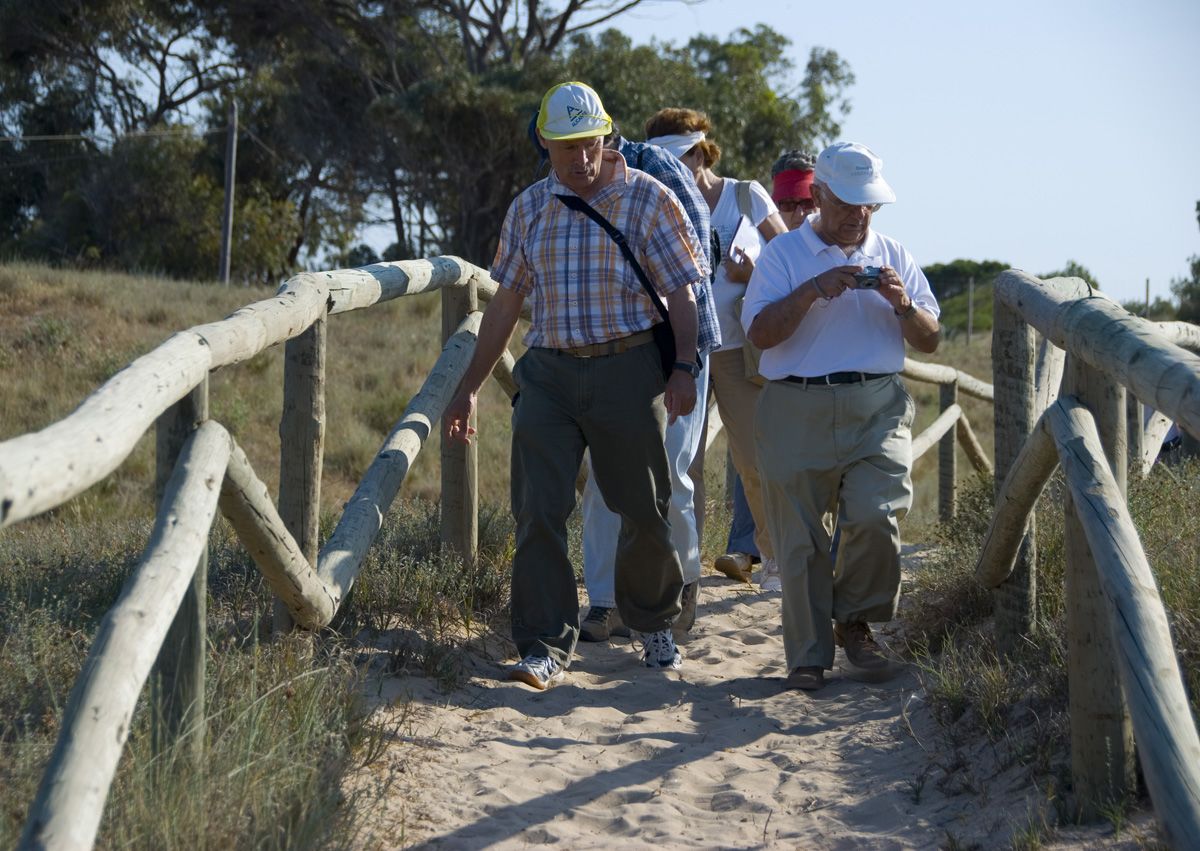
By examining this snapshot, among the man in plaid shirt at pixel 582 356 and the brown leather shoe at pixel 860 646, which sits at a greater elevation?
the man in plaid shirt at pixel 582 356

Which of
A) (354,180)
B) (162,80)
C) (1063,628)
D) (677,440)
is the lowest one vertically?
(1063,628)

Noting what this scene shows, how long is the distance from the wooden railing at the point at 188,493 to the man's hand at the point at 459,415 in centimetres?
5

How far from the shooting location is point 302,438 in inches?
158

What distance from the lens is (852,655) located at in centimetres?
489

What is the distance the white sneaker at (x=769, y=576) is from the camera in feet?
20.8

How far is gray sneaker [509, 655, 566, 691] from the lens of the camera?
15.3 ft

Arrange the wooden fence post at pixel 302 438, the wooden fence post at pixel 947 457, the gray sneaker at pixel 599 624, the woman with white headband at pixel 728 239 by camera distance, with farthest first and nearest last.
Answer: the wooden fence post at pixel 947 457, the woman with white headband at pixel 728 239, the gray sneaker at pixel 599 624, the wooden fence post at pixel 302 438

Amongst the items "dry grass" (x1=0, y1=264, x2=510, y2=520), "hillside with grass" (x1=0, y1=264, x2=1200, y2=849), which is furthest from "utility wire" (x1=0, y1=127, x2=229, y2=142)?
"hillside with grass" (x1=0, y1=264, x2=1200, y2=849)

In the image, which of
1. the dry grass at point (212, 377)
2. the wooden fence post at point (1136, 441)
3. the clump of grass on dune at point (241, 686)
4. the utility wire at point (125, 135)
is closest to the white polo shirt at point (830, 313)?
the wooden fence post at point (1136, 441)

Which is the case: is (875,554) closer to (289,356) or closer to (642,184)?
(642,184)

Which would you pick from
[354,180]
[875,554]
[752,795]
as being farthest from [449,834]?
[354,180]

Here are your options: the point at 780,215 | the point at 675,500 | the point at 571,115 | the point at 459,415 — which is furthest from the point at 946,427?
the point at 571,115

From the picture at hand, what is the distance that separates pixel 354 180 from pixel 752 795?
85.7ft

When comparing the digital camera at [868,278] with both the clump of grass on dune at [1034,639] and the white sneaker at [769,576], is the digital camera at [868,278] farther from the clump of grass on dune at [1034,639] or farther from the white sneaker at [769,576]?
the white sneaker at [769,576]
